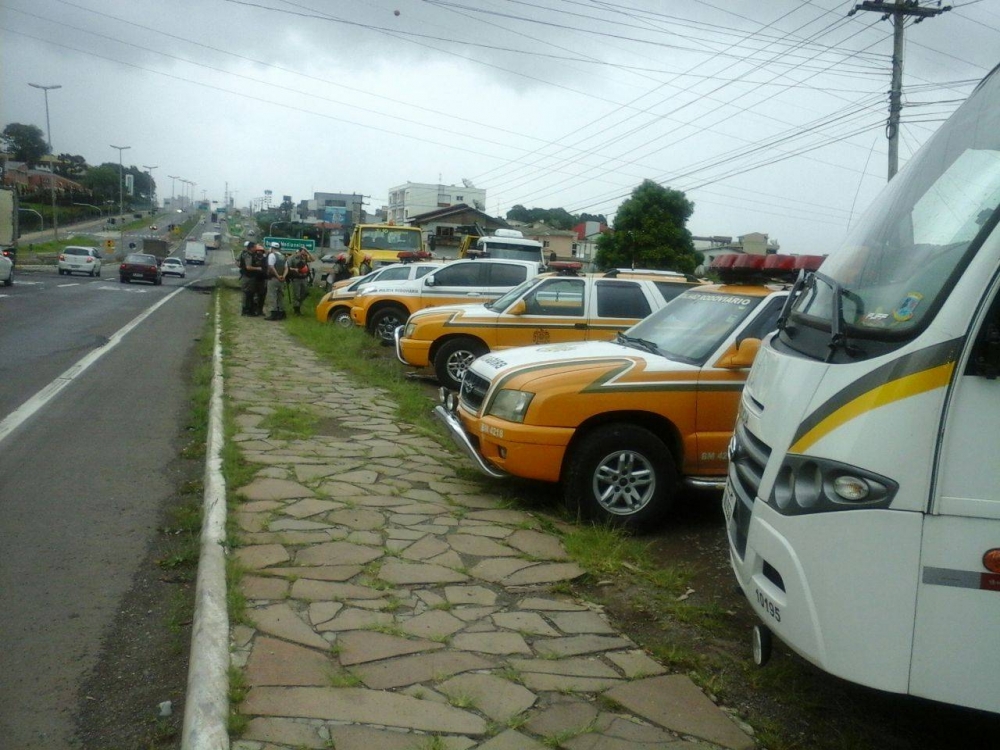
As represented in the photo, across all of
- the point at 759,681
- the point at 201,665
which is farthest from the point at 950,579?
the point at 201,665

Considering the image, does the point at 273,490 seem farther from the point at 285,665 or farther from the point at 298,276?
the point at 298,276

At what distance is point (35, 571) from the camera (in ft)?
17.2

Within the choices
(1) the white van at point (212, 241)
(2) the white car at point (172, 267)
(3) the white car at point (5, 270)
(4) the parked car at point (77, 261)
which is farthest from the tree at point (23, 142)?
(3) the white car at point (5, 270)

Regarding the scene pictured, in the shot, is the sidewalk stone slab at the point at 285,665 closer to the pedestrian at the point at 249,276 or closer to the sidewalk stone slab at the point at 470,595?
the sidewalk stone slab at the point at 470,595

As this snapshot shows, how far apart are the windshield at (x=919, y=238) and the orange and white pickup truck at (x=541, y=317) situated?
6.37m

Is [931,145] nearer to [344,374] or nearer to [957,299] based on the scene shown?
[957,299]

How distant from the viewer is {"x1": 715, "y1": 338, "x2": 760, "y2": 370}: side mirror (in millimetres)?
5848

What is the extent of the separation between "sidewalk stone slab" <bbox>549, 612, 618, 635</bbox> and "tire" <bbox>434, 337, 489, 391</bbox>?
23.5 feet

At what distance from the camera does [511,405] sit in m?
6.48

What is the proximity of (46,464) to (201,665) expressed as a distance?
4.47 metres

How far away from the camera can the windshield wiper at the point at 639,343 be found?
22.8ft

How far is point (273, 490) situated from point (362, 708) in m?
3.29

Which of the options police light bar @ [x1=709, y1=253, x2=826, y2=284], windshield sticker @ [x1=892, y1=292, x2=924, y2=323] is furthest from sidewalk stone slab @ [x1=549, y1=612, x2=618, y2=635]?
police light bar @ [x1=709, y1=253, x2=826, y2=284]

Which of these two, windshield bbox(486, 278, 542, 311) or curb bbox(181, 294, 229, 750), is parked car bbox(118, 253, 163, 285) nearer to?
windshield bbox(486, 278, 542, 311)
